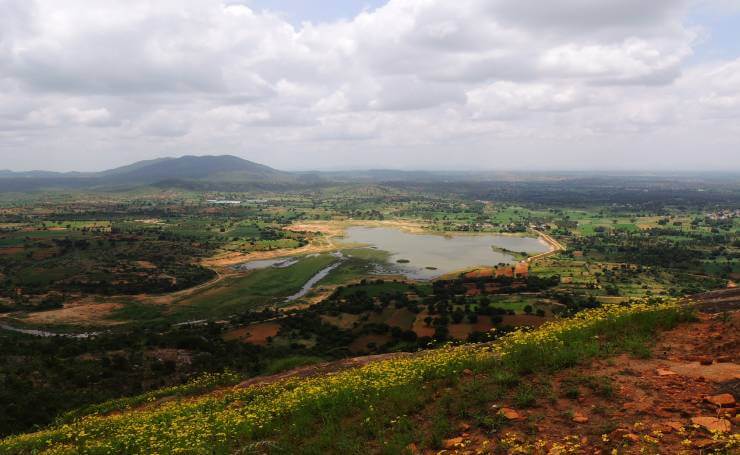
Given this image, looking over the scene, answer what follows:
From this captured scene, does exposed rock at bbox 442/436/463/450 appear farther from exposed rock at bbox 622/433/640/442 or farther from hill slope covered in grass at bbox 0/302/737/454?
exposed rock at bbox 622/433/640/442

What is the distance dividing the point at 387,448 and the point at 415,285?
7850cm

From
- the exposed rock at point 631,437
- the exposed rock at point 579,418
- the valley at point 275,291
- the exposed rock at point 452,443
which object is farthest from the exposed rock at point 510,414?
the valley at point 275,291

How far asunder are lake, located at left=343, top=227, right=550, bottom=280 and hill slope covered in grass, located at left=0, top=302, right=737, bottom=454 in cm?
8462

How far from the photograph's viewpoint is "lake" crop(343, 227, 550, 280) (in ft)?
356

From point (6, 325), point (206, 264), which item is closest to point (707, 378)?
point (6, 325)

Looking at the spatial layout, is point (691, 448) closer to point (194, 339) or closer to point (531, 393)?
point (531, 393)

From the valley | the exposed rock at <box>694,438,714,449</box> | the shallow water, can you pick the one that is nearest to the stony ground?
the exposed rock at <box>694,438,714,449</box>

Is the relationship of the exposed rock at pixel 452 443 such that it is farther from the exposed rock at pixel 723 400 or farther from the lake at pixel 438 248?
the lake at pixel 438 248

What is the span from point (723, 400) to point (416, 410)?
605 cm

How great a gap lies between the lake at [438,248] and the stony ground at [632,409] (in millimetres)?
87142

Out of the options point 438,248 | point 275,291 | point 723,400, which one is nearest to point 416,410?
point 723,400

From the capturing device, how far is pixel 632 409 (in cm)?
827

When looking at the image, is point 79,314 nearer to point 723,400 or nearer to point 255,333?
point 255,333

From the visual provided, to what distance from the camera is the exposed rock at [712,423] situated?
22.6 feet
